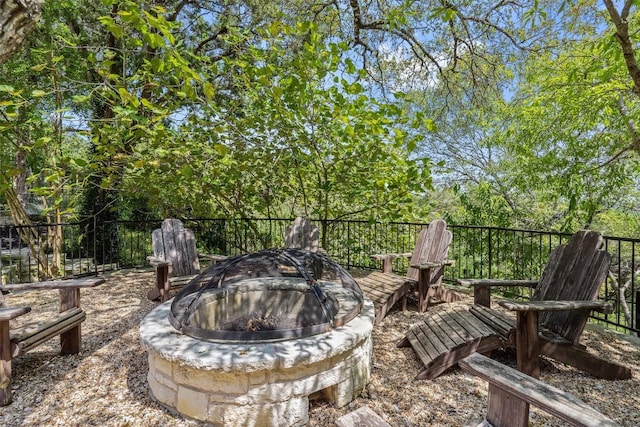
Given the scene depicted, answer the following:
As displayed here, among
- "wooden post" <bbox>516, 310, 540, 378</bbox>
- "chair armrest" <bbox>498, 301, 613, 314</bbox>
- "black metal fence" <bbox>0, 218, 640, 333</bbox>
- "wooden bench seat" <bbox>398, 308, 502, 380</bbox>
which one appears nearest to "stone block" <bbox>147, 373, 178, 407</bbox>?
"wooden bench seat" <bbox>398, 308, 502, 380</bbox>

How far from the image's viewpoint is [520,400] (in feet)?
4.15

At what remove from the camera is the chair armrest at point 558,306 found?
2110mm

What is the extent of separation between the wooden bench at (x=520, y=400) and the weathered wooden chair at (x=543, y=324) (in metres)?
0.86

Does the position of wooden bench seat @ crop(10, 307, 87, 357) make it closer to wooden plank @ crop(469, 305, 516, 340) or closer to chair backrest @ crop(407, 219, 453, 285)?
wooden plank @ crop(469, 305, 516, 340)

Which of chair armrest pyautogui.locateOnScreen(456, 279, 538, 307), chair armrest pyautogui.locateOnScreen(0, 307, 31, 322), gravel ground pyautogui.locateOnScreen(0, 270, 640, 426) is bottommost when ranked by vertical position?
gravel ground pyautogui.locateOnScreen(0, 270, 640, 426)

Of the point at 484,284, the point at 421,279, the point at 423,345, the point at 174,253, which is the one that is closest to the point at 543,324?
the point at 484,284

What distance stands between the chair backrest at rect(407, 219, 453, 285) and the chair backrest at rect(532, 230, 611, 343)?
1258 mm

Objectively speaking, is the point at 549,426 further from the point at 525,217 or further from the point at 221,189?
the point at 525,217

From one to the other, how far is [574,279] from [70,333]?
4.12 metres

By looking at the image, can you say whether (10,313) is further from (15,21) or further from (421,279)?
(421,279)

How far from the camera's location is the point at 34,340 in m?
2.24

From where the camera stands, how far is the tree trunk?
1.29 meters

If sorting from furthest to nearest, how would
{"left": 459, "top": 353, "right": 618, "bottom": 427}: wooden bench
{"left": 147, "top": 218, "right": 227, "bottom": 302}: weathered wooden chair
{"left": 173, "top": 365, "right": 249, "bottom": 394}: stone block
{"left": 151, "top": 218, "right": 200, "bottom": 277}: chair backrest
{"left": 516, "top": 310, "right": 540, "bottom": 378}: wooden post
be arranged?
{"left": 151, "top": 218, "right": 200, "bottom": 277}: chair backrest, {"left": 147, "top": 218, "right": 227, "bottom": 302}: weathered wooden chair, {"left": 516, "top": 310, "right": 540, "bottom": 378}: wooden post, {"left": 173, "top": 365, "right": 249, "bottom": 394}: stone block, {"left": 459, "top": 353, "right": 618, "bottom": 427}: wooden bench

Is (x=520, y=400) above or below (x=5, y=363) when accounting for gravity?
above
